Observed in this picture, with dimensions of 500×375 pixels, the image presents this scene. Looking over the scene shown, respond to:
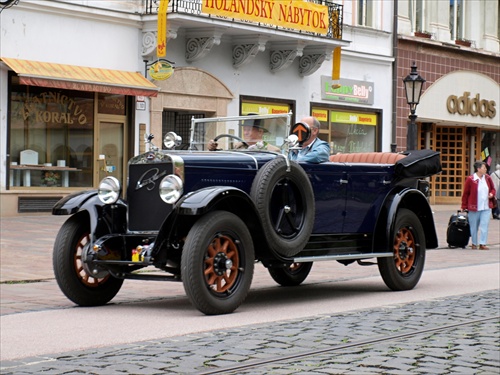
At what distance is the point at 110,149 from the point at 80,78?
8.24 ft

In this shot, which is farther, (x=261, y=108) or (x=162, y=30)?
(x=261, y=108)

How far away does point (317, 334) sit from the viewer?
813 centimetres

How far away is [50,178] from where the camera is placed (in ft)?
77.3

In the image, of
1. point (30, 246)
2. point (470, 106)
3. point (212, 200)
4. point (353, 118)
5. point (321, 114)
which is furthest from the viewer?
point (470, 106)

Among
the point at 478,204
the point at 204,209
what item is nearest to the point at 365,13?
the point at 478,204

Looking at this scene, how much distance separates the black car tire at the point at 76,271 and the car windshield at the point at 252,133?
5.75 ft

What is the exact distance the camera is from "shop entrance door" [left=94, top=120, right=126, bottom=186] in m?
24.7

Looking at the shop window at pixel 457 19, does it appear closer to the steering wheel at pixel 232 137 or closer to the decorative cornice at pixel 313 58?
the decorative cornice at pixel 313 58

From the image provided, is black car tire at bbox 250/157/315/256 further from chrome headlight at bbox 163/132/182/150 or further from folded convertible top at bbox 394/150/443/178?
folded convertible top at bbox 394/150/443/178

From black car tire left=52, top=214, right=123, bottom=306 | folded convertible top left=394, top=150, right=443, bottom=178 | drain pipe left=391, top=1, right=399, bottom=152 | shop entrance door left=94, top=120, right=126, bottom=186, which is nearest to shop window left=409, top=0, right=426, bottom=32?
drain pipe left=391, top=1, right=399, bottom=152

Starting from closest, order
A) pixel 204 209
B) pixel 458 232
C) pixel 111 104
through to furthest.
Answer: pixel 204 209, pixel 458 232, pixel 111 104

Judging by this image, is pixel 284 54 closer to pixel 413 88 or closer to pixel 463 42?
pixel 413 88

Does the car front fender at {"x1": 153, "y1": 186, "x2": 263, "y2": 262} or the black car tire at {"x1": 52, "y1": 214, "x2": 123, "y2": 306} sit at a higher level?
the car front fender at {"x1": 153, "y1": 186, "x2": 263, "y2": 262}

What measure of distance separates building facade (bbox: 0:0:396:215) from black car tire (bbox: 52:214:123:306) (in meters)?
12.3
